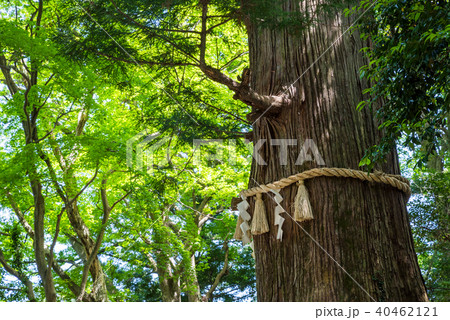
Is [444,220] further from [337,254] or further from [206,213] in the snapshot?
[206,213]

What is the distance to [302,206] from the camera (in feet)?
7.38

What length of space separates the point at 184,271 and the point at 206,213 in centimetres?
168

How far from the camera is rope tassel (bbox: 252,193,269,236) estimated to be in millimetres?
2420

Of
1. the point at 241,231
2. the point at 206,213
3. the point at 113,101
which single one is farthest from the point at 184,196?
the point at 241,231

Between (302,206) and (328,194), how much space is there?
159 mm

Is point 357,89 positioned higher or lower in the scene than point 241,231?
higher

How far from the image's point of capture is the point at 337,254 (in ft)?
7.04

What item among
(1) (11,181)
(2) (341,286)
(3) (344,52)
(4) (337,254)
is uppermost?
(1) (11,181)

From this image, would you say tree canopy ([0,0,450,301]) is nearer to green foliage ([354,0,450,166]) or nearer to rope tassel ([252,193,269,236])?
green foliage ([354,0,450,166])

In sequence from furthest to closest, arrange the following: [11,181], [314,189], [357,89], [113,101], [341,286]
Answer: [113,101] < [11,181] < [357,89] < [314,189] < [341,286]

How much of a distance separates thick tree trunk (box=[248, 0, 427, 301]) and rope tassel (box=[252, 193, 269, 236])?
43mm

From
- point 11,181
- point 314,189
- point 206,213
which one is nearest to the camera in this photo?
point 314,189

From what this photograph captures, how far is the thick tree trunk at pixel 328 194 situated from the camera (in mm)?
2131

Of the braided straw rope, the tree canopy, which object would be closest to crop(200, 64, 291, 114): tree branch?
the tree canopy
